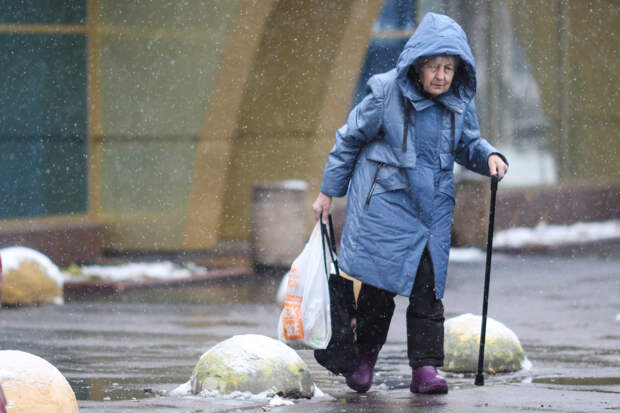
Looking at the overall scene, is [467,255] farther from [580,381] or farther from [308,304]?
[308,304]

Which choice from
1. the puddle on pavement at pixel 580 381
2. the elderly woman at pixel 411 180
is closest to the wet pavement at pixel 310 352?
the puddle on pavement at pixel 580 381

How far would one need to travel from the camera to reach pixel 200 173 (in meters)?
15.9

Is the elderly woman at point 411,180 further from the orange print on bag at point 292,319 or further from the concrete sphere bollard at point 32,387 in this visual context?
the concrete sphere bollard at point 32,387

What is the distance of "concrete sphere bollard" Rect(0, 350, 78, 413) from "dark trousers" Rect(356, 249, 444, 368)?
1702 millimetres

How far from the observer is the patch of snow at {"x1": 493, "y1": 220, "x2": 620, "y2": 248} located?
739 inches

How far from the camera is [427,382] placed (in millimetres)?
5984

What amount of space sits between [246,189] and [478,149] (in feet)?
39.9

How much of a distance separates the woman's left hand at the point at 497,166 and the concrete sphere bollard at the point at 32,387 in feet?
7.76

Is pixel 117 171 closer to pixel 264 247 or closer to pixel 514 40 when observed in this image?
pixel 264 247

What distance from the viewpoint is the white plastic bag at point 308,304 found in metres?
6.08

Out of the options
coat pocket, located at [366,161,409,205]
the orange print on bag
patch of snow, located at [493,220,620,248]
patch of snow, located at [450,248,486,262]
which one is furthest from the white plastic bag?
patch of snow, located at [493,220,620,248]

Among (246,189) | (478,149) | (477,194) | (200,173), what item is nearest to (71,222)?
(200,173)

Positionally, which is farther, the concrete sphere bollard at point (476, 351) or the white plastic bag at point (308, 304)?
the concrete sphere bollard at point (476, 351)

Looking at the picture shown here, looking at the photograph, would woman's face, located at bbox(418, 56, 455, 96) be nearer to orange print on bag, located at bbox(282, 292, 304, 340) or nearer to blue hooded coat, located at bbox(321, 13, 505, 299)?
blue hooded coat, located at bbox(321, 13, 505, 299)
